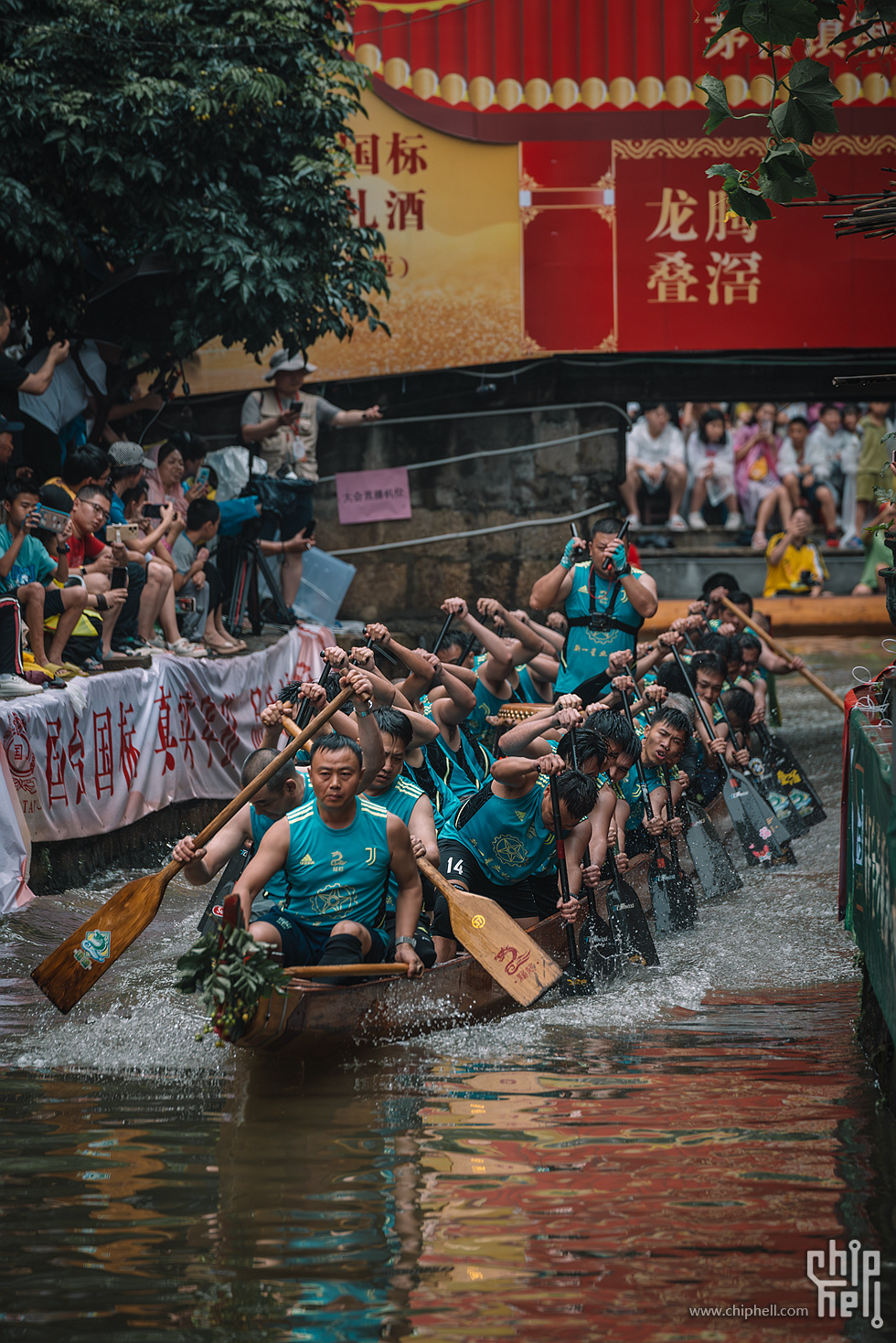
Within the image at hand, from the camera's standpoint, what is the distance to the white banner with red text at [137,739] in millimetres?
8188

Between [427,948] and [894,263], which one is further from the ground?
[894,263]

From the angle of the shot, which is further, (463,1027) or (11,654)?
(11,654)

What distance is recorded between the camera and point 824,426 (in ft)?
63.0

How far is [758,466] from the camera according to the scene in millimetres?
19453

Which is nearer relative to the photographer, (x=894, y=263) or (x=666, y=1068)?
(x=666, y=1068)

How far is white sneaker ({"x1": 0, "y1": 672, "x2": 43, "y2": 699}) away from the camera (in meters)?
8.14

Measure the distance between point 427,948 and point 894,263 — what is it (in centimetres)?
1073

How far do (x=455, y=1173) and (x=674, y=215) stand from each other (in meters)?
11.6

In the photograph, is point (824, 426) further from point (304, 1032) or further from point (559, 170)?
point (304, 1032)

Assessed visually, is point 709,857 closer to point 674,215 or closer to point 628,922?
point 628,922

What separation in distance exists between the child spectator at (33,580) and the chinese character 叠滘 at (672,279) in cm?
762

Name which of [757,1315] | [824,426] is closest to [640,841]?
[757,1315]

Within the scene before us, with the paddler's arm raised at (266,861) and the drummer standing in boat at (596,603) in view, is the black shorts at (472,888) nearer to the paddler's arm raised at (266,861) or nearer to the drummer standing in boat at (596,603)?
the paddler's arm raised at (266,861)

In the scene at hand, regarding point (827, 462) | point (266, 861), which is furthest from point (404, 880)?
point (827, 462)
